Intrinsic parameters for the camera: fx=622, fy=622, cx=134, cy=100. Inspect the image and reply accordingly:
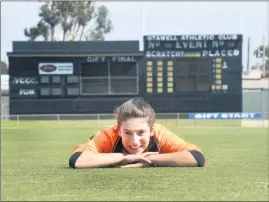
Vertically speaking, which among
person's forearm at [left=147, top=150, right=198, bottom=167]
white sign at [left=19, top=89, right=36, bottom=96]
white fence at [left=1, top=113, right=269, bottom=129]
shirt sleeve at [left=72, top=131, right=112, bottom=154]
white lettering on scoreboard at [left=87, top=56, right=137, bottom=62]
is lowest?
white fence at [left=1, top=113, right=269, bottom=129]

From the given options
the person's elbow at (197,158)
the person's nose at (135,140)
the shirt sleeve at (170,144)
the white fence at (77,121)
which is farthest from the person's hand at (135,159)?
the white fence at (77,121)

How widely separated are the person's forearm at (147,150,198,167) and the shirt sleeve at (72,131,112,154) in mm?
547

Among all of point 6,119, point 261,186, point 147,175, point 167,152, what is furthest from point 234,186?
point 6,119

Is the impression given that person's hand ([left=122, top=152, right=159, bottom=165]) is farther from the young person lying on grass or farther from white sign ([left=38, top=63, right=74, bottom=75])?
white sign ([left=38, top=63, right=74, bottom=75])

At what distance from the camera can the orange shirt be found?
6.57 metres

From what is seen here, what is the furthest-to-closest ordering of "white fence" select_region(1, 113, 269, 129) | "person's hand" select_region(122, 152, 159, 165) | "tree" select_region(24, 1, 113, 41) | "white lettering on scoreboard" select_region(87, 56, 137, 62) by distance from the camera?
"tree" select_region(24, 1, 113, 41), "white lettering on scoreboard" select_region(87, 56, 137, 62), "white fence" select_region(1, 113, 269, 129), "person's hand" select_region(122, 152, 159, 165)

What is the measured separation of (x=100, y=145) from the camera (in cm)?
671

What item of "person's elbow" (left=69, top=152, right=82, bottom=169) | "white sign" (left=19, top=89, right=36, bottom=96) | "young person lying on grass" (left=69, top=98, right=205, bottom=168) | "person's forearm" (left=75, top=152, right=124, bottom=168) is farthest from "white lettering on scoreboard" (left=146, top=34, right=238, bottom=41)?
"person's forearm" (left=75, top=152, right=124, bottom=168)

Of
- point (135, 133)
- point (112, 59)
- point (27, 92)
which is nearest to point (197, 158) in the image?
point (135, 133)

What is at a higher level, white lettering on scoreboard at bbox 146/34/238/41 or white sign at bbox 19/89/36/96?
white lettering on scoreboard at bbox 146/34/238/41

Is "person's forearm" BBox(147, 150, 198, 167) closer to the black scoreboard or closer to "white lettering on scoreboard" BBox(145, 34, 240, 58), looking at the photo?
the black scoreboard

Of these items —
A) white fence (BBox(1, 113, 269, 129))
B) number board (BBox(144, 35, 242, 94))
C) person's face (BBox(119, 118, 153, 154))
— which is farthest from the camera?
white fence (BBox(1, 113, 269, 129))

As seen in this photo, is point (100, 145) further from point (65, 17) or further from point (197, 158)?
point (65, 17)

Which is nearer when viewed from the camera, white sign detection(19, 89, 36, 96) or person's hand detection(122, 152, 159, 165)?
person's hand detection(122, 152, 159, 165)
